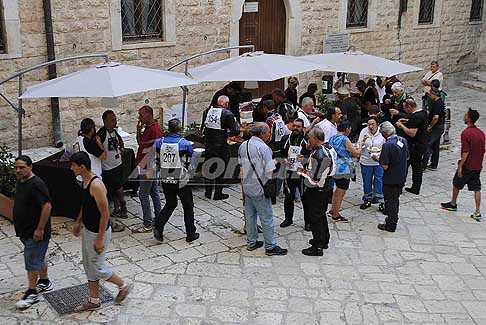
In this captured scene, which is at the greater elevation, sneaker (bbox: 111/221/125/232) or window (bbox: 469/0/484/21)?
window (bbox: 469/0/484/21)

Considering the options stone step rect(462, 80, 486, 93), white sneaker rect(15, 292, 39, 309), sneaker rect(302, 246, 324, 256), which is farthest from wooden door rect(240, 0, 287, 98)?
white sneaker rect(15, 292, 39, 309)

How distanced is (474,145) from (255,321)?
4504 mm

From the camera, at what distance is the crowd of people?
A: 5777 millimetres

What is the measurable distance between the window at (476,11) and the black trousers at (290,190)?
1494cm

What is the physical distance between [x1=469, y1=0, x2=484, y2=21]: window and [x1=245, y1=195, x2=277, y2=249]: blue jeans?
1601cm

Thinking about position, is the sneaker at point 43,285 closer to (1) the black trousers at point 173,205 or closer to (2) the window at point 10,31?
(1) the black trousers at point 173,205

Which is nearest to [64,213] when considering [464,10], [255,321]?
[255,321]

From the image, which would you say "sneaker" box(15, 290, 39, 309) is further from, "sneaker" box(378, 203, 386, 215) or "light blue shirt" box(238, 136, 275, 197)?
"sneaker" box(378, 203, 386, 215)

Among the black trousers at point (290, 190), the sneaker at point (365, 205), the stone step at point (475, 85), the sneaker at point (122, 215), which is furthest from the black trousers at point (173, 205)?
the stone step at point (475, 85)

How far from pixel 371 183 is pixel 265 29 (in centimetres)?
679

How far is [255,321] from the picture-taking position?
235 inches

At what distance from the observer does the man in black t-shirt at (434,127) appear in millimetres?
10383

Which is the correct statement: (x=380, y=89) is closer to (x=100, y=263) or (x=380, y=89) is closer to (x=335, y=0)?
(x=335, y=0)

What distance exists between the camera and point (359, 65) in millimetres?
10828
